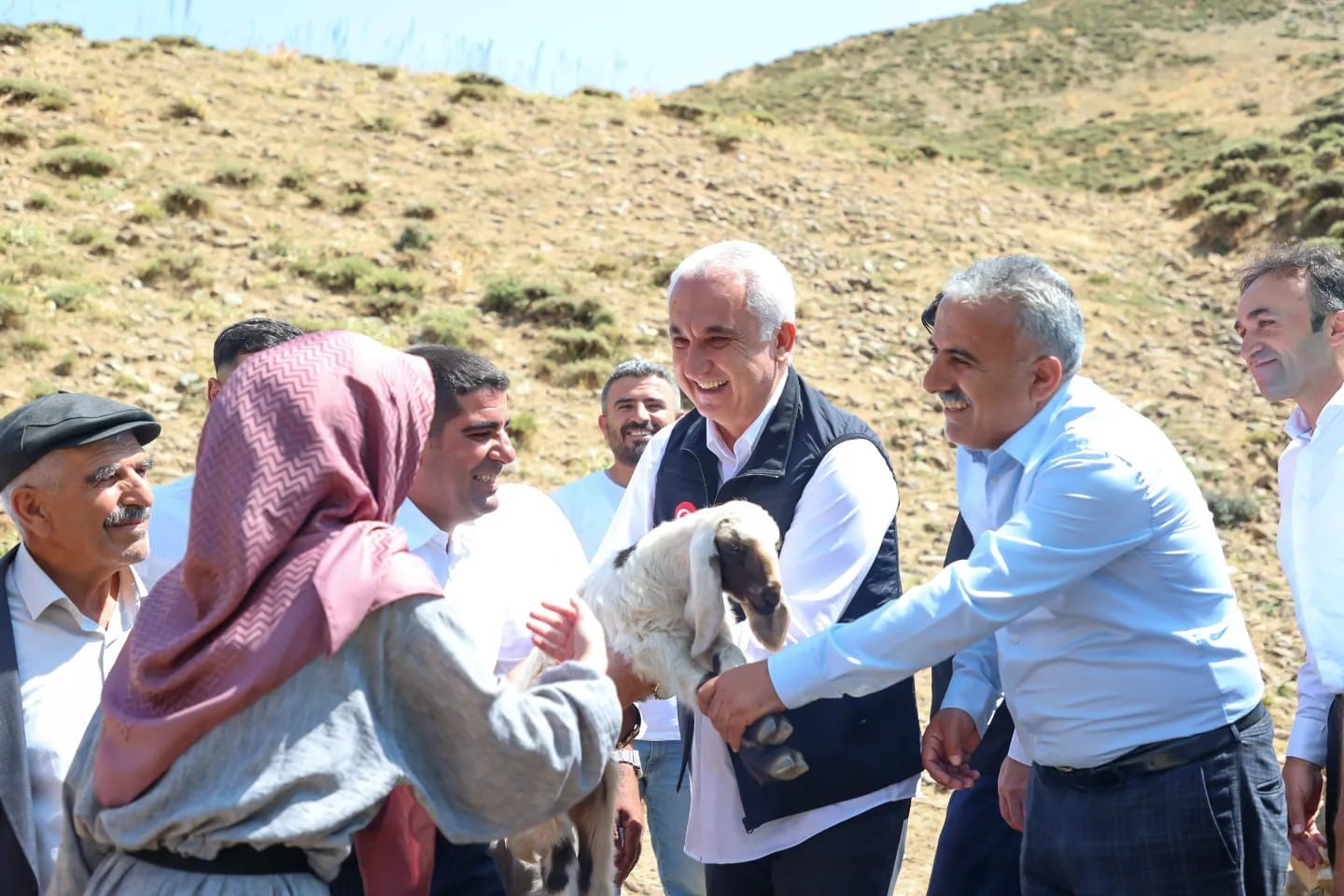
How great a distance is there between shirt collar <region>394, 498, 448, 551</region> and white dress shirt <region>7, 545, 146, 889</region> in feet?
3.07

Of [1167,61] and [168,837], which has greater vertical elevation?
[1167,61]

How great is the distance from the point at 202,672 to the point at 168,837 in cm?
34

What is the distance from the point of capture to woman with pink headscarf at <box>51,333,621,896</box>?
A: 2.37 meters

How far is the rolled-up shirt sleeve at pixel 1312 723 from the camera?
14.0 ft

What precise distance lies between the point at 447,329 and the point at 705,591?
14.9 m

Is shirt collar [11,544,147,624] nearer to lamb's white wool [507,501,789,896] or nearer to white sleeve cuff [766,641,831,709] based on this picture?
lamb's white wool [507,501,789,896]

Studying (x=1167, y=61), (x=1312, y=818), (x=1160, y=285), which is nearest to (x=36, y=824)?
(x=1312, y=818)

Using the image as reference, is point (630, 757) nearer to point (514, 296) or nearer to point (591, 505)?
point (591, 505)

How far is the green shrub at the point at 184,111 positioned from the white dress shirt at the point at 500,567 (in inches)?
891

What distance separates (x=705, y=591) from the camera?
350 centimetres

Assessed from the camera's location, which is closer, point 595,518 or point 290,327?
point 290,327

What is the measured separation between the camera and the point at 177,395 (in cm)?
1517

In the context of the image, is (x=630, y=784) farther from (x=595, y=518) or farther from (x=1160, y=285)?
(x=1160, y=285)

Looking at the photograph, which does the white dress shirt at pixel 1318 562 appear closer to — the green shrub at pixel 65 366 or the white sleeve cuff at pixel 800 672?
the white sleeve cuff at pixel 800 672
